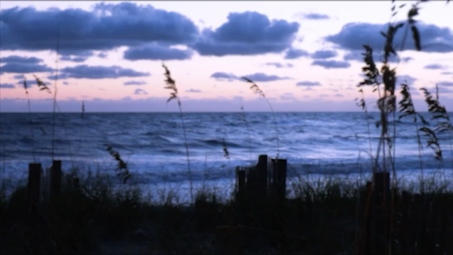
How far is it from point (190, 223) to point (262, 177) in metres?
1.03

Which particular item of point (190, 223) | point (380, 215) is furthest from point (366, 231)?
point (190, 223)

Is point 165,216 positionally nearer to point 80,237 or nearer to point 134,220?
point 134,220

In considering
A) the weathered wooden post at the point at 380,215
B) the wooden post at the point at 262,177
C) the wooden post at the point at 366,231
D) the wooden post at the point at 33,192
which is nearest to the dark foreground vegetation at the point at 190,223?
the wooden post at the point at 33,192

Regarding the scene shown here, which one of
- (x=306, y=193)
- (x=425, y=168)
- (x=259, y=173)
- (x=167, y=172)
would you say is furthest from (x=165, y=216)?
(x=425, y=168)

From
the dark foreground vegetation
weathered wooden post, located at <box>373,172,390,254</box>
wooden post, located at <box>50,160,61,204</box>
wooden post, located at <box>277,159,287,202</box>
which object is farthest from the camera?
wooden post, located at <box>277,159,287,202</box>

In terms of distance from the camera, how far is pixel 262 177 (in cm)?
577

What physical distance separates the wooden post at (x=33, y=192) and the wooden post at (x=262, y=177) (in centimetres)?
245

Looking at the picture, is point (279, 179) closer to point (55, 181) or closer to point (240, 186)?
point (240, 186)

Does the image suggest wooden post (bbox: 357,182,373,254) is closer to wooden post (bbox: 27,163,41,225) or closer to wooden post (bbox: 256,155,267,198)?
wooden post (bbox: 256,155,267,198)

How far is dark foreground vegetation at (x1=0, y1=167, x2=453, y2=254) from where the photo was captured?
14.6 feet

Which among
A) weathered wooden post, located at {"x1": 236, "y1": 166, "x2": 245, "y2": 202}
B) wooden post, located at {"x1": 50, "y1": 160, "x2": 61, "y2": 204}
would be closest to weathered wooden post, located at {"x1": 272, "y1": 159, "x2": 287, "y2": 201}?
weathered wooden post, located at {"x1": 236, "y1": 166, "x2": 245, "y2": 202}

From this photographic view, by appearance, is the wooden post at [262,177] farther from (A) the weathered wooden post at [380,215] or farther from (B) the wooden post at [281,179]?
(A) the weathered wooden post at [380,215]

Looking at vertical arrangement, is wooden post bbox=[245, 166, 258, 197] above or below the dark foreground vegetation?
above

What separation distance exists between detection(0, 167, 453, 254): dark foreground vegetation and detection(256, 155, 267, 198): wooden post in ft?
0.66
